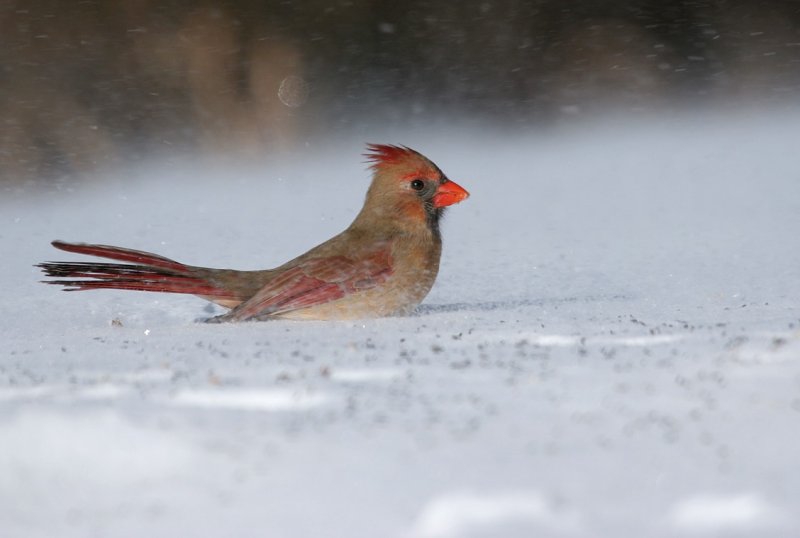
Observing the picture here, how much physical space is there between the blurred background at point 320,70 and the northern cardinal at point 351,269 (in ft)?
17.2

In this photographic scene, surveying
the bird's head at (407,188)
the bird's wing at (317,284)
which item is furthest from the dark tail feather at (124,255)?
the bird's head at (407,188)

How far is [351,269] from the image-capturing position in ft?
12.0

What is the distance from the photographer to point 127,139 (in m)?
9.44

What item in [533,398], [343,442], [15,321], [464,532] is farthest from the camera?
[15,321]

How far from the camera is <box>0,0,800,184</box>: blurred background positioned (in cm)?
923

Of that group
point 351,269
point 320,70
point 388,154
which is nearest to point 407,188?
point 388,154

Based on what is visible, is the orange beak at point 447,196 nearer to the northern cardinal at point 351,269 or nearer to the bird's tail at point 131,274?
the northern cardinal at point 351,269

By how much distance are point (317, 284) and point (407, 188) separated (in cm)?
45

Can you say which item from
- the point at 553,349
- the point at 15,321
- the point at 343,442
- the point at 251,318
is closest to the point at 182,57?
the point at 15,321

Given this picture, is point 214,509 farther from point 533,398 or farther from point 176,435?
point 533,398

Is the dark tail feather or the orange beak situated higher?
the orange beak

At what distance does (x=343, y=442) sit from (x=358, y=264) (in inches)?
56.9

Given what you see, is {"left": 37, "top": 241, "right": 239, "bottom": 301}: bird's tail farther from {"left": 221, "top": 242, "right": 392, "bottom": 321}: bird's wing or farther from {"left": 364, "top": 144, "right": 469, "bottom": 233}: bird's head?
{"left": 364, "top": 144, "right": 469, "bottom": 233}: bird's head

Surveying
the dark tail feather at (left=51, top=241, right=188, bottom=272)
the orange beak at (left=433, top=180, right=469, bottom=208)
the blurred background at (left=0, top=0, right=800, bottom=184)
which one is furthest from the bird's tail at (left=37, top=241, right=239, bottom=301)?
the blurred background at (left=0, top=0, right=800, bottom=184)
